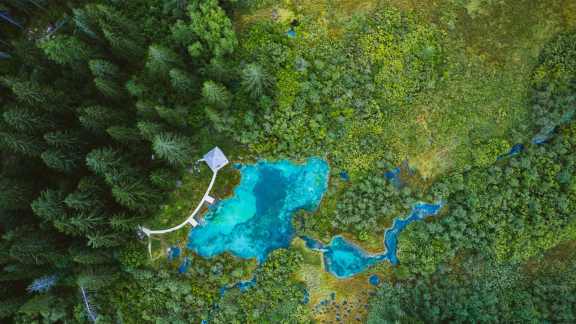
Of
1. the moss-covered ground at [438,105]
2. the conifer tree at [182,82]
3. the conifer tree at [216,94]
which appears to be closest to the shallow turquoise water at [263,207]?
the moss-covered ground at [438,105]

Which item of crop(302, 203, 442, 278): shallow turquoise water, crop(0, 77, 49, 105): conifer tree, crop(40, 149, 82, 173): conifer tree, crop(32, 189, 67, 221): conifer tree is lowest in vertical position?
crop(302, 203, 442, 278): shallow turquoise water

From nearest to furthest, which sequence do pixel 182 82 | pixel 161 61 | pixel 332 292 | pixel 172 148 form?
pixel 172 148, pixel 161 61, pixel 182 82, pixel 332 292

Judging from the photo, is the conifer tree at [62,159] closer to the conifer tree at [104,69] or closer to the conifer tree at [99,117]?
the conifer tree at [99,117]

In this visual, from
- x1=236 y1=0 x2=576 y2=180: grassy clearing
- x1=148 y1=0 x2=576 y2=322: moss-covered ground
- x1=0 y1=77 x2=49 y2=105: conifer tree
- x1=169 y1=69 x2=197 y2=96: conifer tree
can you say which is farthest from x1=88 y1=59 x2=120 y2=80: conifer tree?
x1=236 y1=0 x2=576 y2=180: grassy clearing

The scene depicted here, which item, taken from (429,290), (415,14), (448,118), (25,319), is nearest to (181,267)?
(25,319)

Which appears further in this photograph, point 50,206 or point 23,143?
point 23,143

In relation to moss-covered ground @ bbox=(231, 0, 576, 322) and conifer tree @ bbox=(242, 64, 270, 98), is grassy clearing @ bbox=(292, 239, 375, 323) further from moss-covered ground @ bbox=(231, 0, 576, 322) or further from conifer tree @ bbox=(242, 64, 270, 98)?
conifer tree @ bbox=(242, 64, 270, 98)

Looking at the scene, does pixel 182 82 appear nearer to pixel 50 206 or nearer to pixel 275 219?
pixel 50 206

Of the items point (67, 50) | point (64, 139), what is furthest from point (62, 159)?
point (67, 50)

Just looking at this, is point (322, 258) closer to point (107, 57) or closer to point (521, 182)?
point (521, 182)
